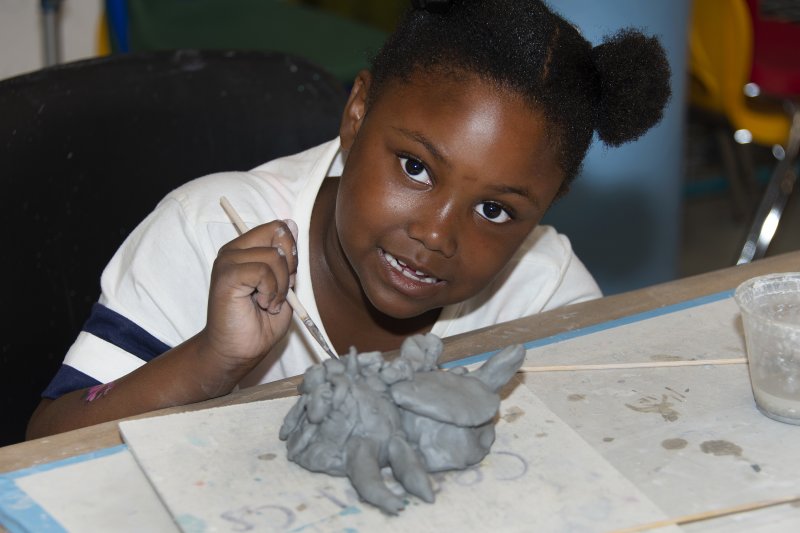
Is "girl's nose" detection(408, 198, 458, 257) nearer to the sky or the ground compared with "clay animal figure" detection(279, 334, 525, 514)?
nearer to the sky

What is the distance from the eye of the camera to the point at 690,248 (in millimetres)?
3010

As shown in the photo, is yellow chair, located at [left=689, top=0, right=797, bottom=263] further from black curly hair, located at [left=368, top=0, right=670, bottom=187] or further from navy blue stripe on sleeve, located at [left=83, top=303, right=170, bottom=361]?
navy blue stripe on sleeve, located at [left=83, top=303, right=170, bottom=361]

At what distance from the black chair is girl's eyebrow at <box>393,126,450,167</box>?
33cm

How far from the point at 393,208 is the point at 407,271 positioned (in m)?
0.06

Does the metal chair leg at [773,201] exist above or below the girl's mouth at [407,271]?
below

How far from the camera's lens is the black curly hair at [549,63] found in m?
0.99

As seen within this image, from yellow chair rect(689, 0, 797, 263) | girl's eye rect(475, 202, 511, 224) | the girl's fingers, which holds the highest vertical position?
girl's eye rect(475, 202, 511, 224)

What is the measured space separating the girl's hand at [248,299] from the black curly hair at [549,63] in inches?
8.8

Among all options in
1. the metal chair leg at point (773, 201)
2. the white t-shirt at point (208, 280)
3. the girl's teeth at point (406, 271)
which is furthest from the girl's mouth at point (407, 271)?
the metal chair leg at point (773, 201)

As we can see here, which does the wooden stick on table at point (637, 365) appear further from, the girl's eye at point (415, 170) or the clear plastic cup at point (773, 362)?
the girl's eye at point (415, 170)

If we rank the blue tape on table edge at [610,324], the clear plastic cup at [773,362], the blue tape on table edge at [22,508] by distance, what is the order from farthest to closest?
the blue tape on table edge at [610,324], the clear plastic cup at [773,362], the blue tape on table edge at [22,508]

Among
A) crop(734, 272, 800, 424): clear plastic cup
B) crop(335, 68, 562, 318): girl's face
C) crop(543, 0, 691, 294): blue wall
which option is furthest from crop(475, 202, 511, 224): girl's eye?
crop(543, 0, 691, 294): blue wall

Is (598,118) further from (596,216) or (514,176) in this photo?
(596,216)

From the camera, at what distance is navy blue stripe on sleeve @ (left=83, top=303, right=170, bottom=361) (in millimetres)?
1022
